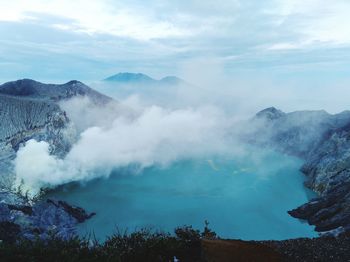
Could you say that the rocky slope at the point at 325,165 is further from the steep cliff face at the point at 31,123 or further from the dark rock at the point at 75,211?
the steep cliff face at the point at 31,123

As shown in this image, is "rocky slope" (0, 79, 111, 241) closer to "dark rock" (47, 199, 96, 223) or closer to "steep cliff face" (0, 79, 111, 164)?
"steep cliff face" (0, 79, 111, 164)

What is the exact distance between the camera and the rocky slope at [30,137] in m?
92.3

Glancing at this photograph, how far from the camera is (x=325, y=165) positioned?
13188 cm

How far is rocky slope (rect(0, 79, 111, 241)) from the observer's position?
3634 inches

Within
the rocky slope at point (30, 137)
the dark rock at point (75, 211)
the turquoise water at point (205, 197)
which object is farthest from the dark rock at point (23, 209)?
the turquoise water at point (205, 197)

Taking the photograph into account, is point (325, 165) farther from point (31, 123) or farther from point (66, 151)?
point (31, 123)

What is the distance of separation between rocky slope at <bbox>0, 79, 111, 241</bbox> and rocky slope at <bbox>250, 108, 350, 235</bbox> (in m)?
54.9

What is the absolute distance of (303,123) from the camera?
194 m

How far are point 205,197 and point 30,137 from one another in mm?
66471

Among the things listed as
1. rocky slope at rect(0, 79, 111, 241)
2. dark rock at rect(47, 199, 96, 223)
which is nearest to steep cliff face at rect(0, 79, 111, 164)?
rocky slope at rect(0, 79, 111, 241)

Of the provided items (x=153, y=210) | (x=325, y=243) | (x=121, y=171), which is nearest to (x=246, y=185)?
(x=153, y=210)

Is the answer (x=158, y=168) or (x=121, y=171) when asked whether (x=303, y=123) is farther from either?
(x=121, y=171)

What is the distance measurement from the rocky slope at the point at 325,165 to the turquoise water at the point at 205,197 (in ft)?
13.2

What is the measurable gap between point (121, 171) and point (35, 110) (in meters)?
47.1
